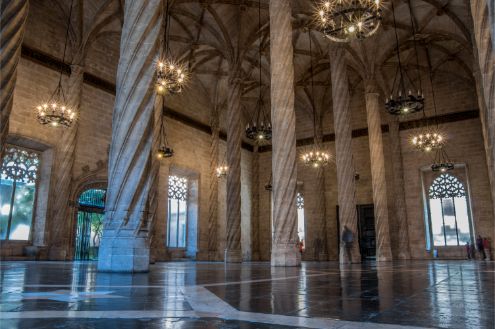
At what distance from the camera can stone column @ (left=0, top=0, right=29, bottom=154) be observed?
5340mm

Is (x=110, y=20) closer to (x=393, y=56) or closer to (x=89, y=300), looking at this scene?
(x=393, y=56)

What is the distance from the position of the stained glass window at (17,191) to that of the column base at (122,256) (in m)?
11.1

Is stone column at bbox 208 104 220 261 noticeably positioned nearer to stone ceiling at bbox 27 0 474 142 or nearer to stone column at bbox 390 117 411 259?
stone ceiling at bbox 27 0 474 142

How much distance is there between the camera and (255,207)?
92.7 ft

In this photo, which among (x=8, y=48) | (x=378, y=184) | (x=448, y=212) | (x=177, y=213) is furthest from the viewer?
(x=177, y=213)

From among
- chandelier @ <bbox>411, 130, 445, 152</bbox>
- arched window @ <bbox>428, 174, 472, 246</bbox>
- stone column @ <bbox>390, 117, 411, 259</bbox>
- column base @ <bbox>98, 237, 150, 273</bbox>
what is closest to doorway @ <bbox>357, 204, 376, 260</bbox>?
stone column @ <bbox>390, 117, 411, 259</bbox>

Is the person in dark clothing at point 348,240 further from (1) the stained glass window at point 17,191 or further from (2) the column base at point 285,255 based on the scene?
(1) the stained glass window at point 17,191

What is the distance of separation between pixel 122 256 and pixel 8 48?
351cm

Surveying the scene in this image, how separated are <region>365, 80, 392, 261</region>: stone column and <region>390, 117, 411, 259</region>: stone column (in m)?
4.42

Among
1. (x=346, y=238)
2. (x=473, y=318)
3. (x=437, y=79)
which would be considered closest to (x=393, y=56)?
(x=437, y=79)

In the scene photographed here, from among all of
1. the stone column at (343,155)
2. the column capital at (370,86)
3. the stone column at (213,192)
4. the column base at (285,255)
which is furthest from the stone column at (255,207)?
the column base at (285,255)

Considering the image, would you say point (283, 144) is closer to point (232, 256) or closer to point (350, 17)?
point (350, 17)

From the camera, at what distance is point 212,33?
792 inches

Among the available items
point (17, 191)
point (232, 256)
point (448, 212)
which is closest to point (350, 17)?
point (232, 256)
